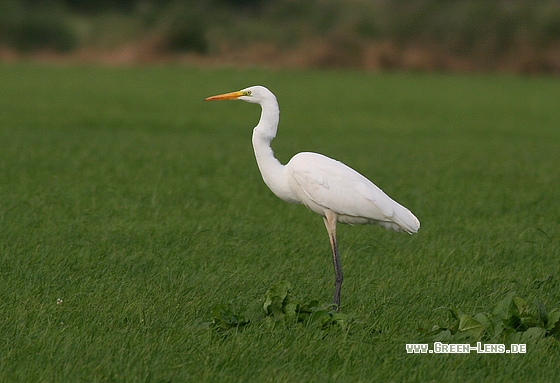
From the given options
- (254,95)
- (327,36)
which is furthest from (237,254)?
(327,36)

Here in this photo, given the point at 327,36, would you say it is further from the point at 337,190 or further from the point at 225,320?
the point at 225,320

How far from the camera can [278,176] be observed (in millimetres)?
5770

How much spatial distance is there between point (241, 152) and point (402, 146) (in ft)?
10.5

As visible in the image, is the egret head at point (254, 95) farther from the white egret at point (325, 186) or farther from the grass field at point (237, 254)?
the grass field at point (237, 254)

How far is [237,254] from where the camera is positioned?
21.7 feet

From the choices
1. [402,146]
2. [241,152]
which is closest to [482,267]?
[241,152]

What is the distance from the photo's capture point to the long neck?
5.71 m

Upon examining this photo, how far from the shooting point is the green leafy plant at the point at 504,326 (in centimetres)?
462

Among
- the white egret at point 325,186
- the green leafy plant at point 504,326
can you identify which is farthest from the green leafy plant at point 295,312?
the white egret at point 325,186

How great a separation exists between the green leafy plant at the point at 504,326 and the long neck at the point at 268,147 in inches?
60.3

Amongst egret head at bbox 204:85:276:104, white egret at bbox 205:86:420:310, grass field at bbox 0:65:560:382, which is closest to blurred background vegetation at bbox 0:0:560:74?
grass field at bbox 0:65:560:382

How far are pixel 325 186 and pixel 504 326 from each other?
1476 mm

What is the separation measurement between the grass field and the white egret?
0.47 m

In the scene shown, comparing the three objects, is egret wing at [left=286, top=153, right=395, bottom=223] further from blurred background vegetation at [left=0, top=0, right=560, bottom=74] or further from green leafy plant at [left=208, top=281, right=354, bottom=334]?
blurred background vegetation at [left=0, top=0, right=560, bottom=74]
